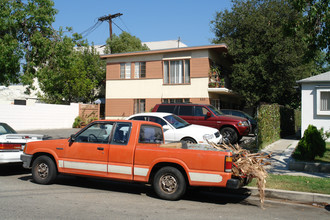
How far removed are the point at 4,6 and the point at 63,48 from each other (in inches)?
116

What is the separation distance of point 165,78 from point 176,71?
1.09m

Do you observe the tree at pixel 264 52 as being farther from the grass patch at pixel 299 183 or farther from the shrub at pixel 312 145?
the grass patch at pixel 299 183

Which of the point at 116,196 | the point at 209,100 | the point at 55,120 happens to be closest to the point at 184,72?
the point at 209,100

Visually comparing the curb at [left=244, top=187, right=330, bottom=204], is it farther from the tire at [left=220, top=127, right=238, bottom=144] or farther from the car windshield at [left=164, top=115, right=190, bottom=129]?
the tire at [left=220, top=127, right=238, bottom=144]

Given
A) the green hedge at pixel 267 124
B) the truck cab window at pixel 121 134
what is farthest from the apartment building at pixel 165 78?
the truck cab window at pixel 121 134

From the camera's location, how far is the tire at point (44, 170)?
24.9ft

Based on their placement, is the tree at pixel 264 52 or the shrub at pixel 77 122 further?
the shrub at pixel 77 122

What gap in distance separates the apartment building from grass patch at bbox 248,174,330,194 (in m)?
15.3

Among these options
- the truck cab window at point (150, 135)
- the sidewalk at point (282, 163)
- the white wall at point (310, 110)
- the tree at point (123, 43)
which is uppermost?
the tree at point (123, 43)

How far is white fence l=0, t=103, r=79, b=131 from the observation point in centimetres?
2162

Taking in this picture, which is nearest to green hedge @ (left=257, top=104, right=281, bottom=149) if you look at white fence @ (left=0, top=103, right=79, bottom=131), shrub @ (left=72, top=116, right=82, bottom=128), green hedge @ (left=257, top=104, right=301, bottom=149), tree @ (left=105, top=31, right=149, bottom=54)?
green hedge @ (left=257, top=104, right=301, bottom=149)

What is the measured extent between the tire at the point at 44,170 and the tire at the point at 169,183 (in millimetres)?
2658

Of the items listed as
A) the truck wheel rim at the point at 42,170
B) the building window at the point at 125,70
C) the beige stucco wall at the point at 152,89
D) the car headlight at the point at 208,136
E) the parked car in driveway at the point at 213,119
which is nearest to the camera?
the truck wheel rim at the point at 42,170

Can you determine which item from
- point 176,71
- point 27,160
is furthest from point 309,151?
point 176,71
